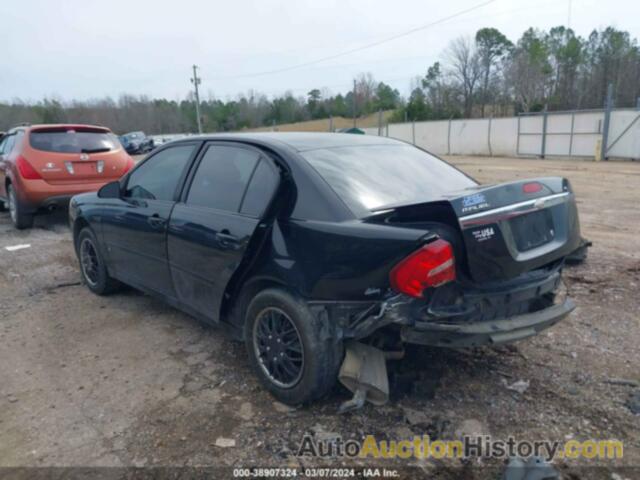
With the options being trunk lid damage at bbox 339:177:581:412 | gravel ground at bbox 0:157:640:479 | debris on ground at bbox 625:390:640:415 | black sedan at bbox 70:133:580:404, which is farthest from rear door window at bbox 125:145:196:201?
debris on ground at bbox 625:390:640:415

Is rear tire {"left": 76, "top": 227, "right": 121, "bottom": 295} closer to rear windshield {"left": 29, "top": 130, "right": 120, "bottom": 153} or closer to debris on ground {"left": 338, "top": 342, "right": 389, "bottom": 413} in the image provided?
debris on ground {"left": 338, "top": 342, "right": 389, "bottom": 413}

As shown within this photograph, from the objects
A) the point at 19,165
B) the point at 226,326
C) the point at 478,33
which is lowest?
the point at 226,326

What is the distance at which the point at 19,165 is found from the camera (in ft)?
25.7

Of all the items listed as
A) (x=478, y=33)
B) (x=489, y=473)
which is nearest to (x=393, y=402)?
(x=489, y=473)

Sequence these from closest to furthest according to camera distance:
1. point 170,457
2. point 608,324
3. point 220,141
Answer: point 170,457 < point 220,141 < point 608,324

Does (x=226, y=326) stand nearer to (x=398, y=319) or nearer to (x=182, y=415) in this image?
(x=182, y=415)

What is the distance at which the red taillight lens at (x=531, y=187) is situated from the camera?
274cm

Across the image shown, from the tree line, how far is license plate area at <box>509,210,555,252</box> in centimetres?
4995

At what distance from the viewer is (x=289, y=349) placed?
2896 millimetres

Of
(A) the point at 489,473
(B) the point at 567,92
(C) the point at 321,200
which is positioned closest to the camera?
(A) the point at 489,473

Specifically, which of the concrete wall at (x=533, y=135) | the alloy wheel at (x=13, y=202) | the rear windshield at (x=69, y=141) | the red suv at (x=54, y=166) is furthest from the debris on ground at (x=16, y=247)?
the concrete wall at (x=533, y=135)

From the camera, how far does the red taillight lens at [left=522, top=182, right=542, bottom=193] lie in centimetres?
274

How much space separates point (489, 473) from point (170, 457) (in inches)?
64.7

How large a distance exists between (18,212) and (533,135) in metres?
23.8
